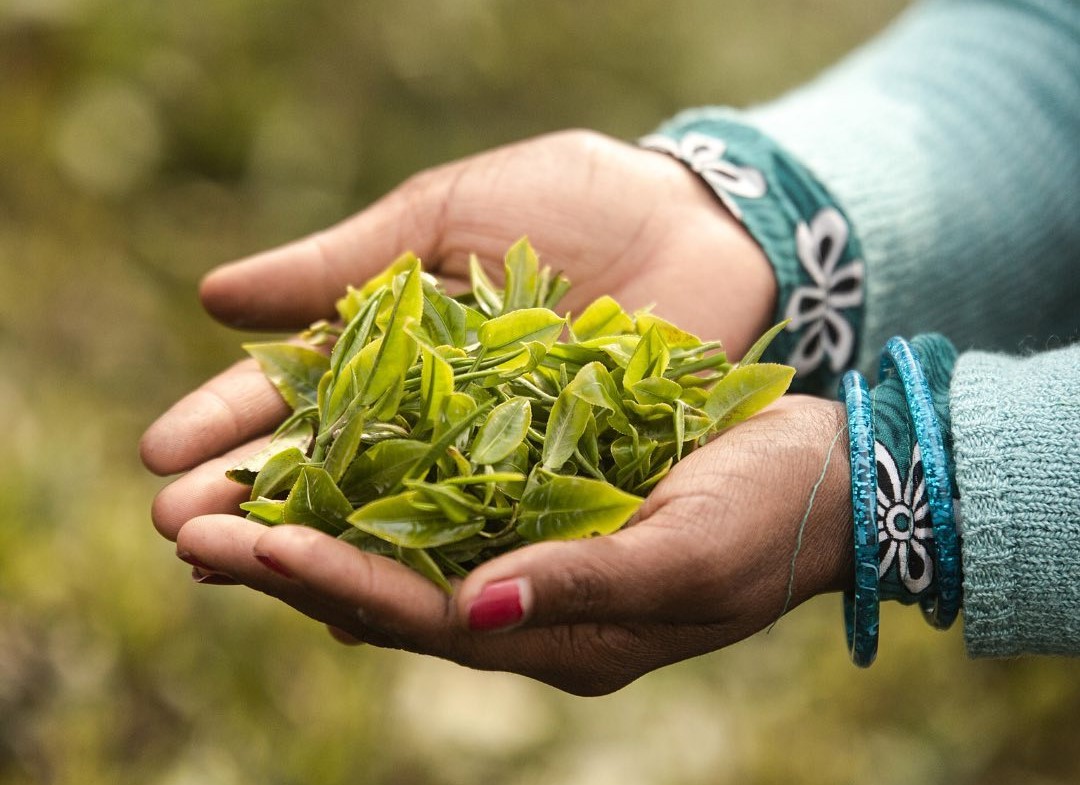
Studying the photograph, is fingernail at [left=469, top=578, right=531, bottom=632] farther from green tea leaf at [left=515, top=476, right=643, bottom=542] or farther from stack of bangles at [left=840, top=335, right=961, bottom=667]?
stack of bangles at [left=840, top=335, right=961, bottom=667]

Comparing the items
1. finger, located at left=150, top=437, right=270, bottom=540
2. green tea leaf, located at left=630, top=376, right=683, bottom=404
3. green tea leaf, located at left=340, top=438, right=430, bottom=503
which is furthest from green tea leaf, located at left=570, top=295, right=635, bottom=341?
finger, located at left=150, top=437, right=270, bottom=540

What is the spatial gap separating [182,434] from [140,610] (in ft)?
1.78

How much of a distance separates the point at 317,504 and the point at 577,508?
0.64 ft

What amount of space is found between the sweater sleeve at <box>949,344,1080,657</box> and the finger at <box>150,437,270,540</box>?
581mm

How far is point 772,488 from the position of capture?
814 mm

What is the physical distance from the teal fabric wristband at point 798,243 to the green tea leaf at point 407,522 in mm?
535

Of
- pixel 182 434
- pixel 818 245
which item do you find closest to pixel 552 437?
pixel 182 434

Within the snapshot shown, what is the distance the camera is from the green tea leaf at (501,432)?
78 centimetres

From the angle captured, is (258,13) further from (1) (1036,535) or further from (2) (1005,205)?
(1) (1036,535)

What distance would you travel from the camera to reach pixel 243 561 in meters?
0.75

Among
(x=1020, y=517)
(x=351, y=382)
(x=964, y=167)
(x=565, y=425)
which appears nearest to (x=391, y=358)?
(x=351, y=382)

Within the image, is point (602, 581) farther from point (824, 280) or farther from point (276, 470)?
point (824, 280)

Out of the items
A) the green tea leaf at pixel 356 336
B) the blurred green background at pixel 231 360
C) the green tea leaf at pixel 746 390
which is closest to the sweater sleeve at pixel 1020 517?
the green tea leaf at pixel 746 390

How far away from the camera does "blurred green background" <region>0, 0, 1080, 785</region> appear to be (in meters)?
1.36
